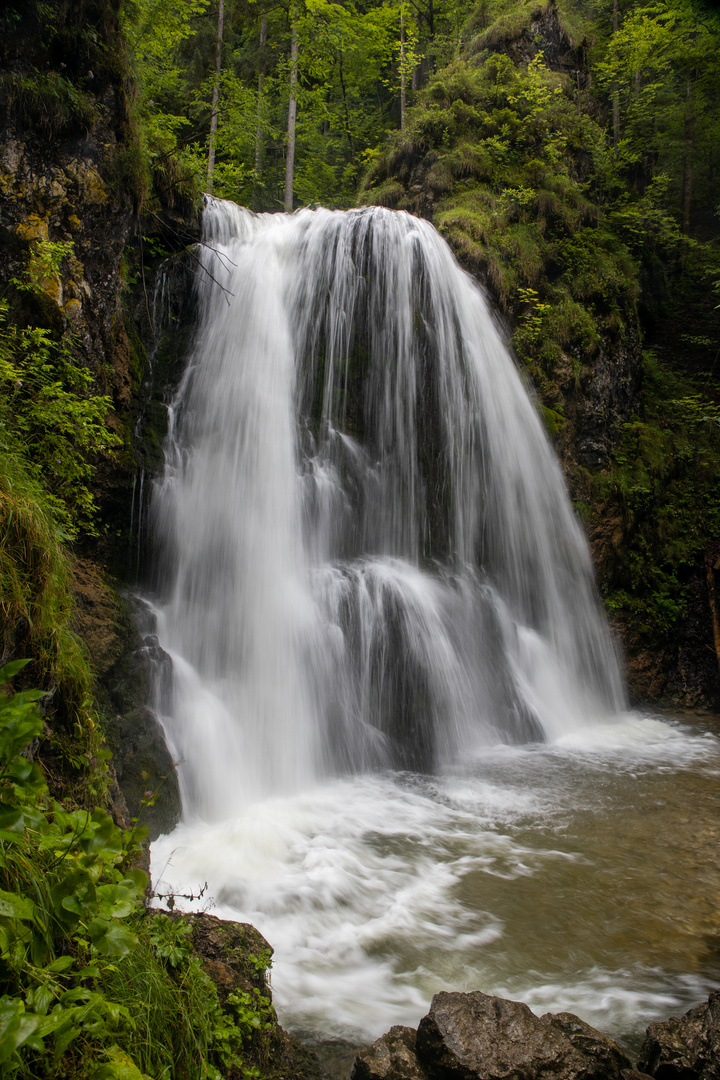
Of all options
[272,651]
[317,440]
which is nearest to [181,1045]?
[272,651]

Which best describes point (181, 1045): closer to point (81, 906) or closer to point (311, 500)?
point (81, 906)

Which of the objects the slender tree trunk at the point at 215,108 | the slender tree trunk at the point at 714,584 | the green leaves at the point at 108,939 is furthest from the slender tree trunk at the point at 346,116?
the green leaves at the point at 108,939

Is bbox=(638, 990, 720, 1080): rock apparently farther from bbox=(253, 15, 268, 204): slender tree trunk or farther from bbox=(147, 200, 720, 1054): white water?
bbox=(253, 15, 268, 204): slender tree trunk

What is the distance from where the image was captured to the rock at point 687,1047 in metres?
2.37

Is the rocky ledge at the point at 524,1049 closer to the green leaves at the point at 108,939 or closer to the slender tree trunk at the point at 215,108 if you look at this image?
the green leaves at the point at 108,939

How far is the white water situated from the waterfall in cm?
3

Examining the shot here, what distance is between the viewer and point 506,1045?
8.05 feet

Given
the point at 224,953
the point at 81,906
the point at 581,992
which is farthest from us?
the point at 581,992

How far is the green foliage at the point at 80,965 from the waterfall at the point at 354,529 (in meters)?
3.46

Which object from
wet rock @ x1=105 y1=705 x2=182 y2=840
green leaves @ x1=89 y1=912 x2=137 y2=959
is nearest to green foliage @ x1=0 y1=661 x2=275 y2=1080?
green leaves @ x1=89 y1=912 x2=137 y2=959

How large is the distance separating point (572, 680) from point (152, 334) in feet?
25.7

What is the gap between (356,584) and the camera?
7527 millimetres

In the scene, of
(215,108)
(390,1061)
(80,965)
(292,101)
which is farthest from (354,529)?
(215,108)

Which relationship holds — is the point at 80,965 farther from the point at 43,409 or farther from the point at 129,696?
the point at 129,696
